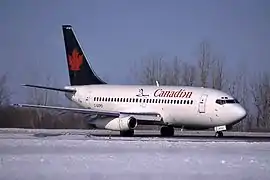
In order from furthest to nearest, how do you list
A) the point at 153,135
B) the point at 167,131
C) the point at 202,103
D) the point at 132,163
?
the point at 153,135 → the point at 167,131 → the point at 202,103 → the point at 132,163

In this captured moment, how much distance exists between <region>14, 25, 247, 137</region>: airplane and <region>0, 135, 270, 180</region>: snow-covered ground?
1330cm

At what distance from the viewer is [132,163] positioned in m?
16.5

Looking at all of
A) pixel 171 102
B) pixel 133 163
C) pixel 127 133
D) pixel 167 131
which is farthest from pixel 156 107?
pixel 133 163

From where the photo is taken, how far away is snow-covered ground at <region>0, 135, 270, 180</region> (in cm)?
1406

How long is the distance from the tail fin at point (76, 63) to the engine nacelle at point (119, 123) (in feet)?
24.6

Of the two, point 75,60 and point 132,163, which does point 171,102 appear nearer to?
point 75,60

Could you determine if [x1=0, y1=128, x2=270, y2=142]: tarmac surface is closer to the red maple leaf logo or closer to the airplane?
the airplane

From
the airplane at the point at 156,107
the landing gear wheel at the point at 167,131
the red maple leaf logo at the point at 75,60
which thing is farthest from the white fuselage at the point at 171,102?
the red maple leaf logo at the point at 75,60

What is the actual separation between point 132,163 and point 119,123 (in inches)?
790

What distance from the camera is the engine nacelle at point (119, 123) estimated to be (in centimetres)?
3622

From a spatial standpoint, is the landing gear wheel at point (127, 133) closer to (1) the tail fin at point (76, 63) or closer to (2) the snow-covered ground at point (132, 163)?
(1) the tail fin at point (76, 63)

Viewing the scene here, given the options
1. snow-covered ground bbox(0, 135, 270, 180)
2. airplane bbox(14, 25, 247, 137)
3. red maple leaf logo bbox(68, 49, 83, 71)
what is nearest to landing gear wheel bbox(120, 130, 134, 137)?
airplane bbox(14, 25, 247, 137)

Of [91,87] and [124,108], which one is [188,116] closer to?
[124,108]

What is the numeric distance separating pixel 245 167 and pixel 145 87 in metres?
24.7
